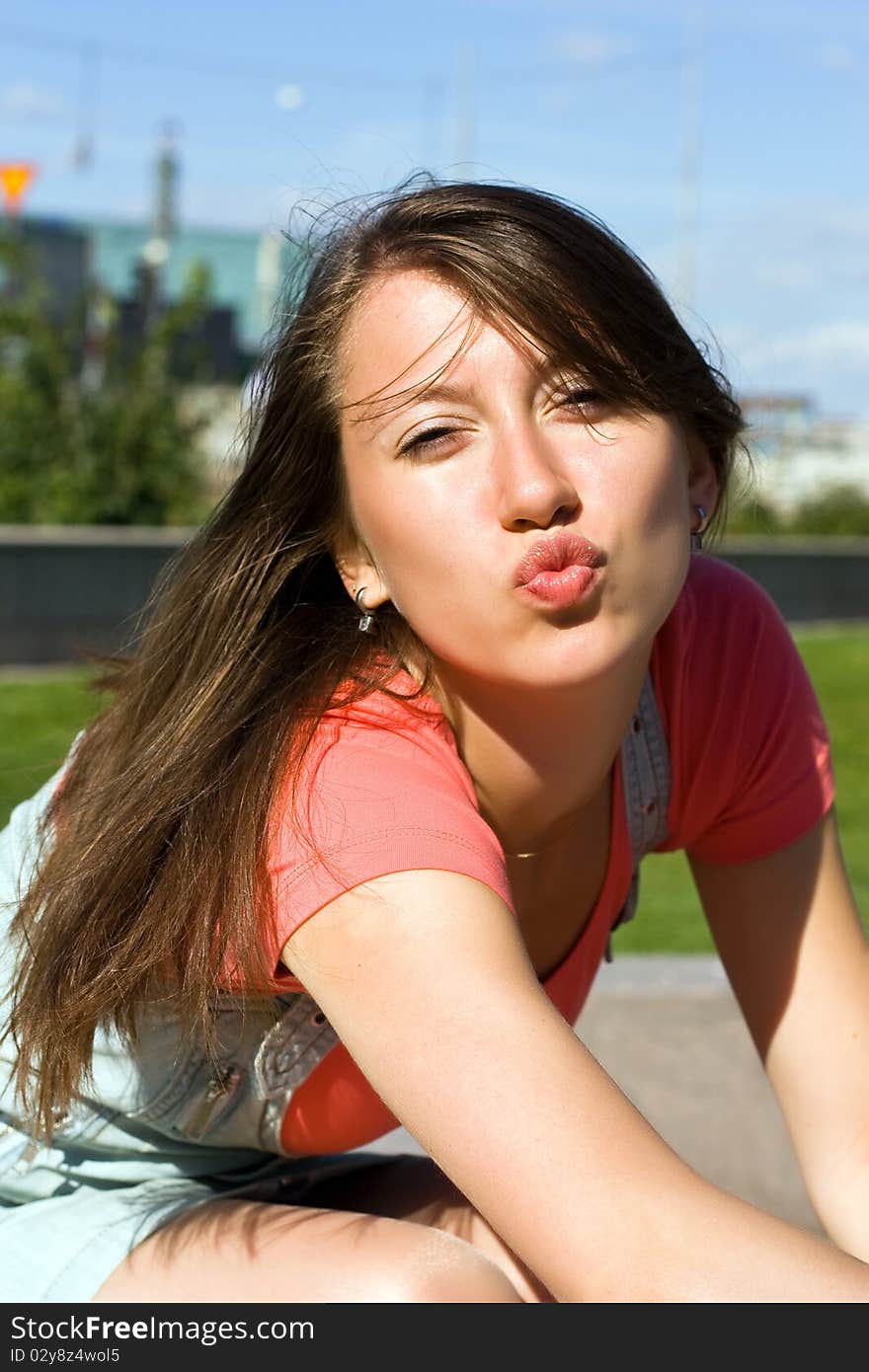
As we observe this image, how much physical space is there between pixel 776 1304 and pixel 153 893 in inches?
28.3

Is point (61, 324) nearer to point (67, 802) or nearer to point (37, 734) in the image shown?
point (37, 734)

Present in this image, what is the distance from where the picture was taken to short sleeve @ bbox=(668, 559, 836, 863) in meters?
2.07

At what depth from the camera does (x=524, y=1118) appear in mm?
1429

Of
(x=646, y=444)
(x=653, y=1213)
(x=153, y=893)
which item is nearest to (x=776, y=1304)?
(x=653, y=1213)

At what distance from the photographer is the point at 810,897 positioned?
6.99 ft

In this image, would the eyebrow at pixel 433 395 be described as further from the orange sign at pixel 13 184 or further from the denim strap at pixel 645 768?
the orange sign at pixel 13 184

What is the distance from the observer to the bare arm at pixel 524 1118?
1392 mm

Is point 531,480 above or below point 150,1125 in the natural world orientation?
above

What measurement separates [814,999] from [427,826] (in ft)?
2.47

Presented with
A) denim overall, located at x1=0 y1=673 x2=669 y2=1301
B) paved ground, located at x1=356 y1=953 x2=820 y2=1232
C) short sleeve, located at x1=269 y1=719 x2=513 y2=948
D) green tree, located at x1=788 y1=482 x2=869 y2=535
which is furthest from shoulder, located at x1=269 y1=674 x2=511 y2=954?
green tree, located at x1=788 y1=482 x2=869 y2=535

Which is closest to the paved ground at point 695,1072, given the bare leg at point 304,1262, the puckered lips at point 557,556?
the bare leg at point 304,1262

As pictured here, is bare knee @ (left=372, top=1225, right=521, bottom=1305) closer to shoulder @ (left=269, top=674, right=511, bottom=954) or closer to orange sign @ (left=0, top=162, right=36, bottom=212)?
shoulder @ (left=269, top=674, right=511, bottom=954)

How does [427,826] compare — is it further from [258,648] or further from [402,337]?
[402,337]

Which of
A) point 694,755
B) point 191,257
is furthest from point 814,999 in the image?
point 191,257
